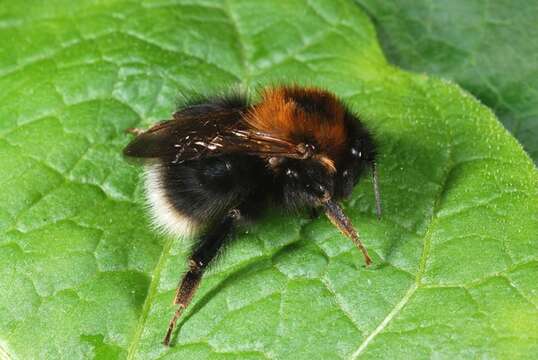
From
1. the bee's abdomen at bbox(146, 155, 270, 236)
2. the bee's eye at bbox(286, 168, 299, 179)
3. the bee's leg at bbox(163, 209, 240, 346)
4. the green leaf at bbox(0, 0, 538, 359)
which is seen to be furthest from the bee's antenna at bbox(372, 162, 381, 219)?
the bee's leg at bbox(163, 209, 240, 346)

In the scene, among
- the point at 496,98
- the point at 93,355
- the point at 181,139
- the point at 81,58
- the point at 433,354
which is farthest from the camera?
the point at 496,98

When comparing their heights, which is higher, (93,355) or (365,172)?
(365,172)

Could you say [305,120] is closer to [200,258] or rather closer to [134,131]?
[200,258]

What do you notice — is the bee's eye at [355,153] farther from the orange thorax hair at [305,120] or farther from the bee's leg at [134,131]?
the bee's leg at [134,131]

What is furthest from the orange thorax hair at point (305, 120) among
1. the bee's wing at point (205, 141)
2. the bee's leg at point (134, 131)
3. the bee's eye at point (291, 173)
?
the bee's leg at point (134, 131)

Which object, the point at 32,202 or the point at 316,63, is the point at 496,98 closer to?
the point at 316,63

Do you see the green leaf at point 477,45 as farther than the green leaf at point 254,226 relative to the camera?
Yes

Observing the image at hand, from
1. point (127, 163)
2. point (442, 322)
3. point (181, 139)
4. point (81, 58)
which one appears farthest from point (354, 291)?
point (81, 58)
